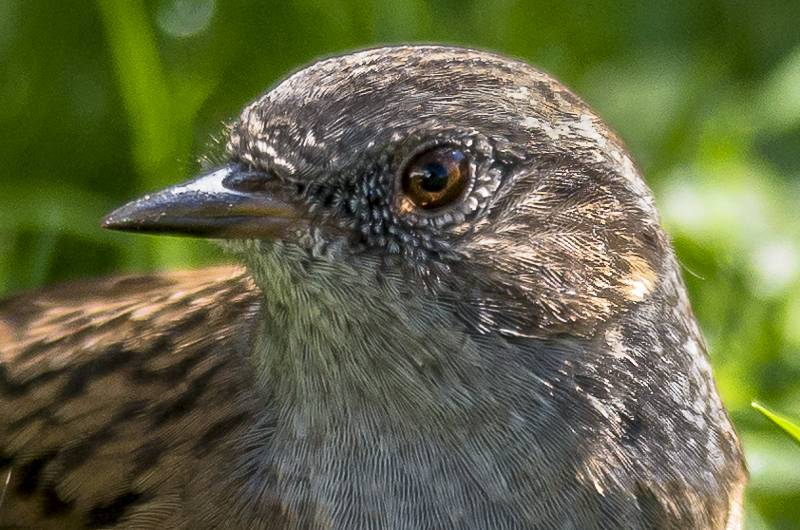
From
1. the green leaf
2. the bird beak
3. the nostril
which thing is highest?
the nostril

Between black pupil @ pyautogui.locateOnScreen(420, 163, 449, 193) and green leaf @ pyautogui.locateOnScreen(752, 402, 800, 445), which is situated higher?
black pupil @ pyautogui.locateOnScreen(420, 163, 449, 193)

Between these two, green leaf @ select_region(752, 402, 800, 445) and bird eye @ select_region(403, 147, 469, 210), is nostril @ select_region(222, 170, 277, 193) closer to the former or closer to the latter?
bird eye @ select_region(403, 147, 469, 210)

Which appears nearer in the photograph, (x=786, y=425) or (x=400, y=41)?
(x=786, y=425)

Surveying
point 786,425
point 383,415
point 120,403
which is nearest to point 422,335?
point 383,415

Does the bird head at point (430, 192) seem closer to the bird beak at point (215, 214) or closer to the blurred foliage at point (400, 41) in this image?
the bird beak at point (215, 214)

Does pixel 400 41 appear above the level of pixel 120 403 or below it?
above

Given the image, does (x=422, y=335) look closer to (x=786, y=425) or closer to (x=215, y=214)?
(x=215, y=214)

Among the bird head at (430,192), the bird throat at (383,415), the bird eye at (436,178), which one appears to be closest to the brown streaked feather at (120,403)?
the bird throat at (383,415)

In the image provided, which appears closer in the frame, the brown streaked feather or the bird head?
the bird head

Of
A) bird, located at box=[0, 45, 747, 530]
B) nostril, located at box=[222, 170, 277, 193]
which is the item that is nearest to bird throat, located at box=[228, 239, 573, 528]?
bird, located at box=[0, 45, 747, 530]
